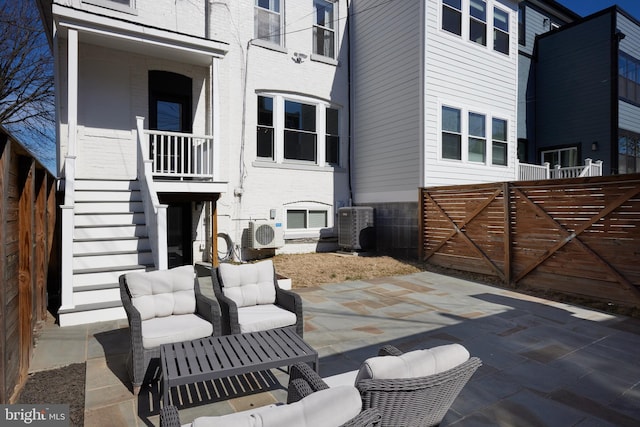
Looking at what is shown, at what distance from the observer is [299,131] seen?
10.4 meters

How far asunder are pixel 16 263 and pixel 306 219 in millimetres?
7595

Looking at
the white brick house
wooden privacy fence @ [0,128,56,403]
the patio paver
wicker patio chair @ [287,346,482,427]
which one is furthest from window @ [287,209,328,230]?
wicker patio chair @ [287,346,482,427]

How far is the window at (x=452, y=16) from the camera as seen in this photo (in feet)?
32.1

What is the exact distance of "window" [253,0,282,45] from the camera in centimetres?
970

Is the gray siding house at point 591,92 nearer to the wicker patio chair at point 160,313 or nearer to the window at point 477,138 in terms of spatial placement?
the window at point 477,138

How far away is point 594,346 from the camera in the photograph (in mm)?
4059

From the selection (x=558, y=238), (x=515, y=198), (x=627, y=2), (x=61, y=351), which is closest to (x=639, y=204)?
(x=558, y=238)

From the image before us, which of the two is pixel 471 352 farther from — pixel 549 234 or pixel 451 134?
pixel 451 134

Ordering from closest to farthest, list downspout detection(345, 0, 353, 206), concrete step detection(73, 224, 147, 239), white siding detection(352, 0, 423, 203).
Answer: concrete step detection(73, 224, 147, 239) < white siding detection(352, 0, 423, 203) < downspout detection(345, 0, 353, 206)

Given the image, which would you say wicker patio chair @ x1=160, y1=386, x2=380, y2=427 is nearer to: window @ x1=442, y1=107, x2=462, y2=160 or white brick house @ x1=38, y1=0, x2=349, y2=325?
white brick house @ x1=38, y1=0, x2=349, y2=325

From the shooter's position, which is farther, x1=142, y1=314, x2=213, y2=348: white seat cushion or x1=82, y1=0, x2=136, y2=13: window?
x1=82, y1=0, x2=136, y2=13: window

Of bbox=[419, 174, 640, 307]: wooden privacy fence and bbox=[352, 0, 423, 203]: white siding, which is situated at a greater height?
bbox=[352, 0, 423, 203]: white siding

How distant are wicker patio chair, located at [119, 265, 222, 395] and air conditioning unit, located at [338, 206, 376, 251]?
6.45 m

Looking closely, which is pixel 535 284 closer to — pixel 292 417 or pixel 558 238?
pixel 558 238
